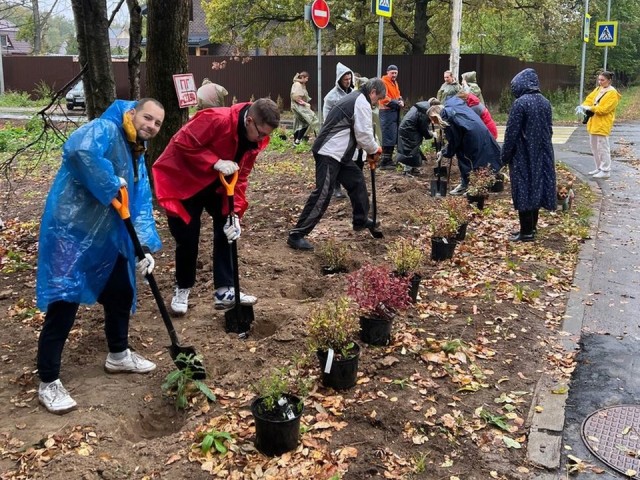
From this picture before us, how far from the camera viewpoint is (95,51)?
644cm

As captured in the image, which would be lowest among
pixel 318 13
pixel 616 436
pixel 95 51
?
pixel 616 436

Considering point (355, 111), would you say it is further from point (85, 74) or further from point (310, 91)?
point (310, 91)

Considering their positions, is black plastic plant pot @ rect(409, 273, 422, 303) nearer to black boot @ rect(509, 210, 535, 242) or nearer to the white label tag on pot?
Result: the white label tag on pot

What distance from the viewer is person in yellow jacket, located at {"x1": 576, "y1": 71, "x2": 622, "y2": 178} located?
36.2 ft

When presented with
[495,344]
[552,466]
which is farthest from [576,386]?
[552,466]

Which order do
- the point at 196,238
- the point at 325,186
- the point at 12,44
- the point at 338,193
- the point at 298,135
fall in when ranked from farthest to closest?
the point at 12,44, the point at 298,135, the point at 338,193, the point at 325,186, the point at 196,238

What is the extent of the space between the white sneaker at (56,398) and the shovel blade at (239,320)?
1368mm

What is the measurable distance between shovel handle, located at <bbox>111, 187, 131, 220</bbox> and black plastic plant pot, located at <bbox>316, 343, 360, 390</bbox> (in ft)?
4.73

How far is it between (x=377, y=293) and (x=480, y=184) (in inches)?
184

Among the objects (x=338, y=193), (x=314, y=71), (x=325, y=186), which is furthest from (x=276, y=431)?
(x=314, y=71)

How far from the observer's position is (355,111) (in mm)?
6656

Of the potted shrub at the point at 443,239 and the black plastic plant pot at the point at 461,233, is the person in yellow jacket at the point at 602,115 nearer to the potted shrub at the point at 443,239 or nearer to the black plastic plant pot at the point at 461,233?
the black plastic plant pot at the point at 461,233

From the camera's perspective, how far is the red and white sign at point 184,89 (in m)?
7.17

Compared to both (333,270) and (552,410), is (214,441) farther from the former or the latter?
(333,270)
